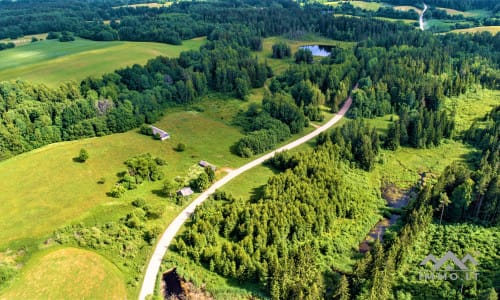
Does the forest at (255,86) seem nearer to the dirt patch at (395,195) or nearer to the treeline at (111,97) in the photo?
the treeline at (111,97)

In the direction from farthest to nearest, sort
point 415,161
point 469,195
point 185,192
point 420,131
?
1. point 420,131
2. point 415,161
3. point 185,192
4. point 469,195

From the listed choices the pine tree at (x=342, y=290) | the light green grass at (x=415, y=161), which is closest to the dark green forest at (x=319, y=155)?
the pine tree at (x=342, y=290)

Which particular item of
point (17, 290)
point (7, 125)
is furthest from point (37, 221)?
point (7, 125)

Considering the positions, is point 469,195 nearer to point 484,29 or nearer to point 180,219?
point 180,219

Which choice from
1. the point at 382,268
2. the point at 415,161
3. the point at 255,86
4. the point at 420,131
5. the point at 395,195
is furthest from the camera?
the point at 255,86

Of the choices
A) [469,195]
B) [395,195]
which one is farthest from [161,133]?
[469,195]

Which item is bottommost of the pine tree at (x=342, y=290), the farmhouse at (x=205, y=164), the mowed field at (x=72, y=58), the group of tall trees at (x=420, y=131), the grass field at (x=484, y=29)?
the pine tree at (x=342, y=290)
